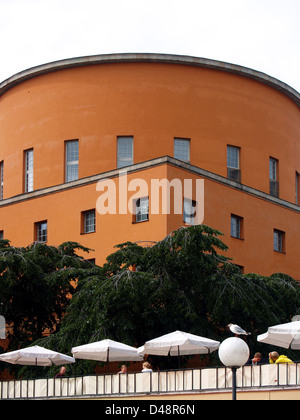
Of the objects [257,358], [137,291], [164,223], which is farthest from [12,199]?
[257,358]

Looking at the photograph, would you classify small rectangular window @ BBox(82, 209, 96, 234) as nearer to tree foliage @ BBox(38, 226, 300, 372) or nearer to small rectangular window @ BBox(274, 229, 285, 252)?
tree foliage @ BBox(38, 226, 300, 372)

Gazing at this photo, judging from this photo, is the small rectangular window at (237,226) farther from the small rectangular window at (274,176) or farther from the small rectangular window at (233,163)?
the small rectangular window at (274,176)

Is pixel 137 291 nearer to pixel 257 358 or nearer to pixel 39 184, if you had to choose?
pixel 257 358

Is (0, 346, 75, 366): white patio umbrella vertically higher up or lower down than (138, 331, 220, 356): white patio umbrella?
lower down

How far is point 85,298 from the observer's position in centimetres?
3173

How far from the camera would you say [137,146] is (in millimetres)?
41594

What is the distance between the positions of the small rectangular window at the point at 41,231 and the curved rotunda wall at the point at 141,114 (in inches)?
100

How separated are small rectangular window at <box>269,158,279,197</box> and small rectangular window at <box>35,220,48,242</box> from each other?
11793 millimetres

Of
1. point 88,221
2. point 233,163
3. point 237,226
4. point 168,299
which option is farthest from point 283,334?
point 233,163

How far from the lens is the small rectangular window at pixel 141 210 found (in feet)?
120

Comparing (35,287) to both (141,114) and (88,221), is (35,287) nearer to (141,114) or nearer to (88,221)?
(88,221)

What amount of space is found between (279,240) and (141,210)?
27.5 ft

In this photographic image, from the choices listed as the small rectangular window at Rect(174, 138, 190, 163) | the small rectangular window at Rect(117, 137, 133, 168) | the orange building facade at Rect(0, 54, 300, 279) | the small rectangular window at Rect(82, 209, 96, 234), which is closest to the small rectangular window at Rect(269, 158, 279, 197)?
the orange building facade at Rect(0, 54, 300, 279)

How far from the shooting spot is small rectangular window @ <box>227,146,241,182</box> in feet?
141
